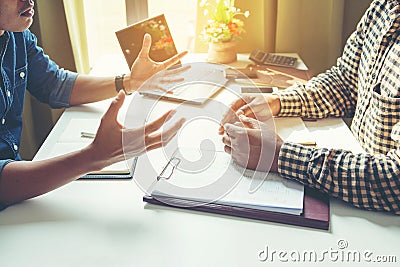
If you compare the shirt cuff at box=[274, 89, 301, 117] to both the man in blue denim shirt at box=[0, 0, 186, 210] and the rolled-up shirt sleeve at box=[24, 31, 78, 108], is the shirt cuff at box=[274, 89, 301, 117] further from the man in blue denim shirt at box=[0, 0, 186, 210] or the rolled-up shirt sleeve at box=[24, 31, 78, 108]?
the rolled-up shirt sleeve at box=[24, 31, 78, 108]

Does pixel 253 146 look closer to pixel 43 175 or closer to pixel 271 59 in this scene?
pixel 43 175

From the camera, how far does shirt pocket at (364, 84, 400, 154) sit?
3.76ft

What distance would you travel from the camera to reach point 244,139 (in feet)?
3.60

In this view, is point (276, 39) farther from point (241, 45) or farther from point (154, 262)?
point (154, 262)

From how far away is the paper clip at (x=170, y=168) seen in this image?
1.05 metres

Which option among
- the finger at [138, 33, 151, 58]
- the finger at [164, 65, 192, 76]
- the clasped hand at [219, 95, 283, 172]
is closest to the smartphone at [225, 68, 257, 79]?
the finger at [164, 65, 192, 76]

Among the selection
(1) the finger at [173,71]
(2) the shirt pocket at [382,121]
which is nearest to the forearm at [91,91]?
(1) the finger at [173,71]

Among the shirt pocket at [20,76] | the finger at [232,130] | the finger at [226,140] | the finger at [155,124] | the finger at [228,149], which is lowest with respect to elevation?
the finger at [228,149]

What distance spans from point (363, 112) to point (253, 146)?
1.31 ft

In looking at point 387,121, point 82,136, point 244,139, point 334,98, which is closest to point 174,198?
point 244,139

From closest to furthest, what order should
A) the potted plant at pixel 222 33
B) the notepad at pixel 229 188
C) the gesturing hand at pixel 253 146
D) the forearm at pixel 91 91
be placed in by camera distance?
the notepad at pixel 229 188 < the gesturing hand at pixel 253 146 < the forearm at pixel 91 91 < the potted plant at pixel 222 33

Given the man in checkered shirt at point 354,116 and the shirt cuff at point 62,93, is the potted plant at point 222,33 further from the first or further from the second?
the shirt cuff at point 62,93

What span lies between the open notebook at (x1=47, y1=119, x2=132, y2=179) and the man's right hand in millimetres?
335

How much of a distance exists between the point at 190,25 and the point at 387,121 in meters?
1.31
